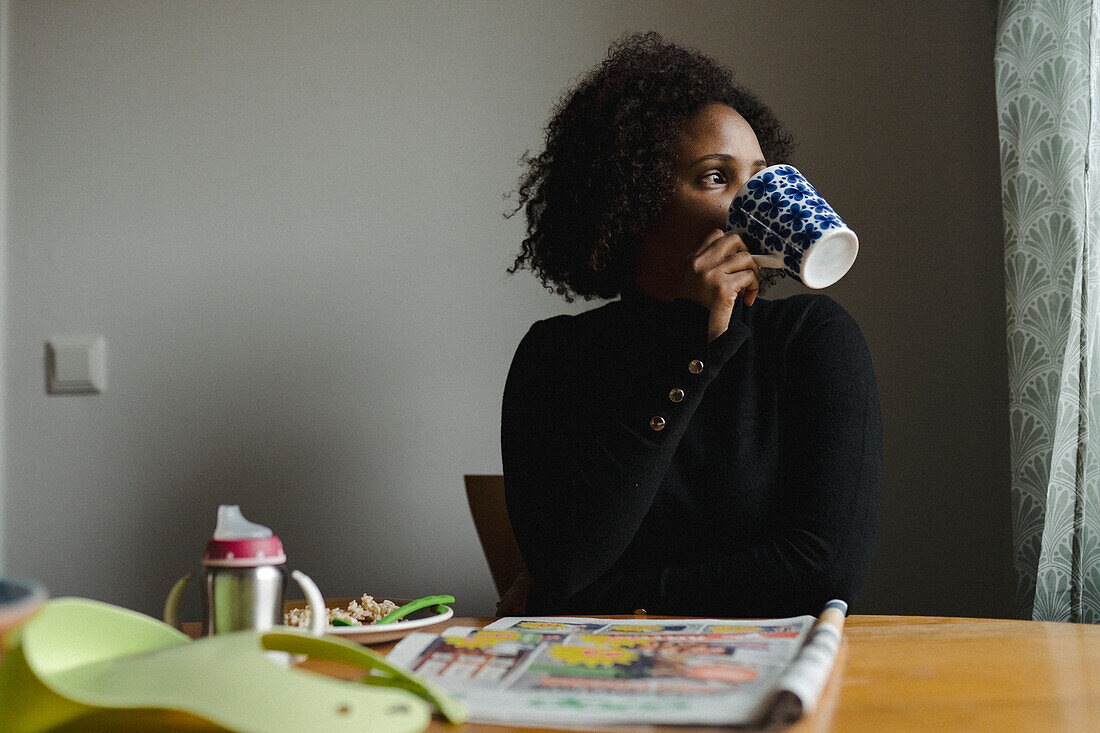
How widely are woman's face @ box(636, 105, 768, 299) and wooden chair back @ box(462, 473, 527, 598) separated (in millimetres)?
530

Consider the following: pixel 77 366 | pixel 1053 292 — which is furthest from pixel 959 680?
pixel 77 366

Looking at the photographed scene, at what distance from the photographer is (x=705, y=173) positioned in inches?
46.7

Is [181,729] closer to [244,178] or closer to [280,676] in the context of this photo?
[280,676]

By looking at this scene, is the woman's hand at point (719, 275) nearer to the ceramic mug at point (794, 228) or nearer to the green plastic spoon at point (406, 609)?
the ceramic mug at point (794, 228)

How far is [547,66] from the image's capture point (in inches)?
69.2

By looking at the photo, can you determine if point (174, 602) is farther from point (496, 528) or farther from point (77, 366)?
point (77, 366)

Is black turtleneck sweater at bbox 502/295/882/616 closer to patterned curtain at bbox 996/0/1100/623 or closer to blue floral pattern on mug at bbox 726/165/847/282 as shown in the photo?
blue floral pattern on mug at bbox 726/165/847/282

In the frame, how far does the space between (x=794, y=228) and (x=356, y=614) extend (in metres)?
0.60

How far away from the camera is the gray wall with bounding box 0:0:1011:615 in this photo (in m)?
1.69

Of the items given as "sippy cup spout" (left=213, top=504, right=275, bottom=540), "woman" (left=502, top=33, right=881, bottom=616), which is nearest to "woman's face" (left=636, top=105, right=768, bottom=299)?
"woman" (left=502, top=33, right=881, bottom=616)

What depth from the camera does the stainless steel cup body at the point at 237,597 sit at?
0.59 meters

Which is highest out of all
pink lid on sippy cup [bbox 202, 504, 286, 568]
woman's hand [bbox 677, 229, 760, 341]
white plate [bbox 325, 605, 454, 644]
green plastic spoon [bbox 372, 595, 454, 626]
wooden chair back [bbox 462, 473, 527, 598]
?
woman's hand [bbox 677, 229, 760, 341]

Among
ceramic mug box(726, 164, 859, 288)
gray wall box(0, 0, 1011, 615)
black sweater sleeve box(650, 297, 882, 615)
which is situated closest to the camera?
ceramic mug box(726, 164, 859, 288)

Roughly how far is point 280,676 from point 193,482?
1394 millimetres
